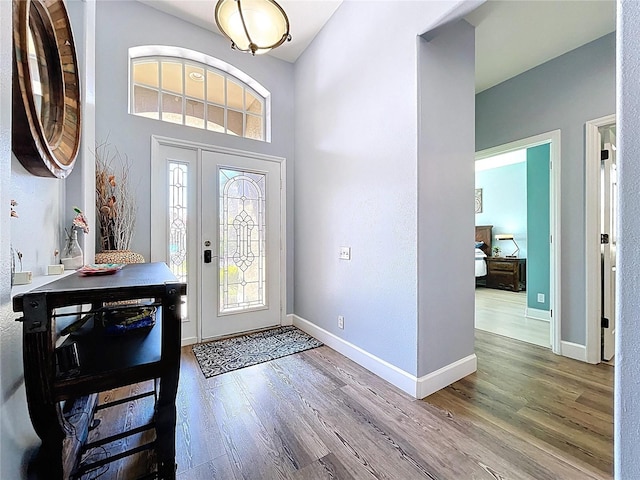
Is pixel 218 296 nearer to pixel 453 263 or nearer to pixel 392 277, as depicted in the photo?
pixel 392 277

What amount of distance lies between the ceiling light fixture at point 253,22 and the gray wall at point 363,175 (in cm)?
85

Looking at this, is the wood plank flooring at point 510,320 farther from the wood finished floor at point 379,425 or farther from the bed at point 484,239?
the bed at point 484,239

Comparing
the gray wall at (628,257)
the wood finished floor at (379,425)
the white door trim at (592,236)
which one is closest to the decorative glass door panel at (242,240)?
the wood finished floor at (379,425)

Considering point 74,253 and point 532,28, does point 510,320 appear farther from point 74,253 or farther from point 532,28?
point 74,253

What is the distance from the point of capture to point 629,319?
0.58 m

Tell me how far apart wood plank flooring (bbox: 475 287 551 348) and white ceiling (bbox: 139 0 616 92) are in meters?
2.93

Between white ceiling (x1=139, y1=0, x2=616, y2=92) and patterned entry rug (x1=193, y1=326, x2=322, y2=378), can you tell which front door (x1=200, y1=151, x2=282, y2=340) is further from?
white ceiling (x1=139, y1=0, x2=616, y2=92)

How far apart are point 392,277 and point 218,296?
6.31 ft

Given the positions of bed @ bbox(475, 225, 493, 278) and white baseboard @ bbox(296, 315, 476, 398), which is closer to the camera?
white baseboard @ bbox(296, 315, 476, 398)

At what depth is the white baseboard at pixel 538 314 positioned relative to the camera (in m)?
3.52

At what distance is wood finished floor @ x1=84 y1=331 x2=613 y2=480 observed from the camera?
133cm

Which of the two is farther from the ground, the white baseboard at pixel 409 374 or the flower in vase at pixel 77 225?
the flower in vase at pixel 77 225

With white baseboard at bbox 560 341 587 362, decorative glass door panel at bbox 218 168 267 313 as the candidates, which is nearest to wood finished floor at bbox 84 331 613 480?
white baseboard at bbox 560 341 587 362

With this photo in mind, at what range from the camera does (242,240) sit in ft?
10.4
